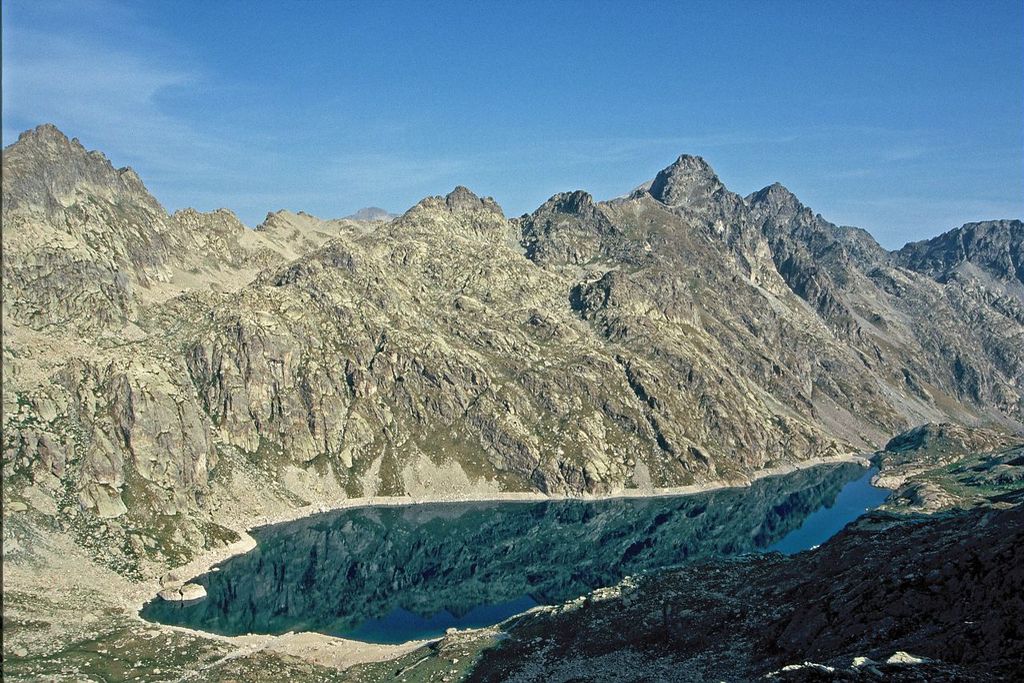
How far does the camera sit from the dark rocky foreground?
46.6 m

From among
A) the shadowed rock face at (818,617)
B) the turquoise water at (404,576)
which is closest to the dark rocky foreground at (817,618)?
the shadowed rock face at (818,617)

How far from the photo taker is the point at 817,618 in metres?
67.9

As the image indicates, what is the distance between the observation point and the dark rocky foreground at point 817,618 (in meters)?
46.6

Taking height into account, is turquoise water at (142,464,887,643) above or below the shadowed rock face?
below

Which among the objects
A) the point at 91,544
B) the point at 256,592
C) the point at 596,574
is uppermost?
the point at 91,544

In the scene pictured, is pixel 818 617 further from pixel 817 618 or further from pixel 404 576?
pixel 404 576

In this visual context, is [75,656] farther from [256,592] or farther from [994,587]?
[994,587]

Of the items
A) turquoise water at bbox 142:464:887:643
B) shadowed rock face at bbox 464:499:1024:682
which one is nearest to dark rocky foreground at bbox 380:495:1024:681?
shadowed rock face at bbox 464:499:1024:682

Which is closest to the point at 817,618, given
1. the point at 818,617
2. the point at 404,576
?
the point at 818,617

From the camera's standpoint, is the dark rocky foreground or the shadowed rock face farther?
the shadowed rock face

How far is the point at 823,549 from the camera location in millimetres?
100750

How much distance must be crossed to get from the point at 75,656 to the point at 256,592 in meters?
54.6

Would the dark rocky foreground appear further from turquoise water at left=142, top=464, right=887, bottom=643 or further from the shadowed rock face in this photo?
turquoise water at left=142, top=464, right=887, bottom=643

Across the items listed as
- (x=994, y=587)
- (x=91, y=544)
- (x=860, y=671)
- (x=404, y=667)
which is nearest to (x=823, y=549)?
(x=994, y=587)
